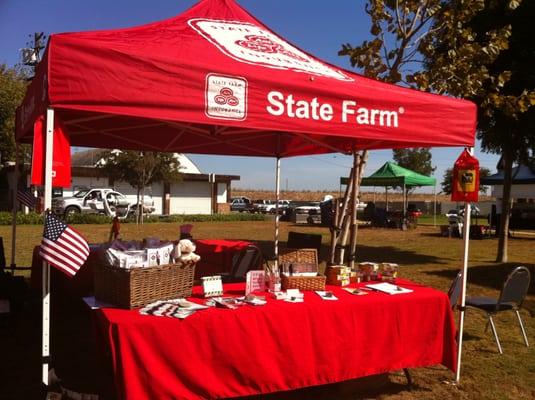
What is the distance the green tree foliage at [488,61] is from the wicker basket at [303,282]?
175 inches

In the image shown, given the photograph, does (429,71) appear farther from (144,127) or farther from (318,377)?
(318,377)

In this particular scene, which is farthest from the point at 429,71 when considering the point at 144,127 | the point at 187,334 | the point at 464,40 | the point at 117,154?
the point at 117,154

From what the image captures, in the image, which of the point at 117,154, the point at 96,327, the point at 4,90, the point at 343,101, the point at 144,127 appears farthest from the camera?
the point at 117,154

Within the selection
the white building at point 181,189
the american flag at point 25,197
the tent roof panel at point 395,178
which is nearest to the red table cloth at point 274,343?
the american flag at point 25,197

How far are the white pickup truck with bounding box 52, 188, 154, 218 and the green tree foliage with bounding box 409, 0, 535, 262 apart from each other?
1981 centimetres

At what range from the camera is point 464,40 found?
307 inches

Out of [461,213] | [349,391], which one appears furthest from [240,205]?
[349,391]

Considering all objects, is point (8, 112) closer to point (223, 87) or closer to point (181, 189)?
point (181, 189)

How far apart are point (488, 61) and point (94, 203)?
74.2ft

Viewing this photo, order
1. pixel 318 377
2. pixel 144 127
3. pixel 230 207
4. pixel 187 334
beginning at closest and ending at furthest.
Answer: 1. pixel 187 334
2. pixel 318 377
3. pixel 144 127
4. pixel 230 207

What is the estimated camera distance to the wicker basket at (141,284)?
3053 millimetres

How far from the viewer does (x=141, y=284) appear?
3100mm

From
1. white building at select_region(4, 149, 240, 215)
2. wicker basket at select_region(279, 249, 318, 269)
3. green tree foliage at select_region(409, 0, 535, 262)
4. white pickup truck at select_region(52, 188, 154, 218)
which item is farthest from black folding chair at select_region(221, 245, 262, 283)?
white building at select_region(4, 149, 240, 215)

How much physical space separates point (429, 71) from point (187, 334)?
6.02 meters
